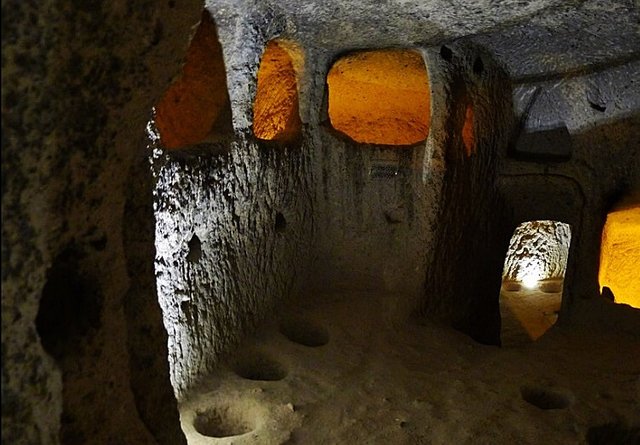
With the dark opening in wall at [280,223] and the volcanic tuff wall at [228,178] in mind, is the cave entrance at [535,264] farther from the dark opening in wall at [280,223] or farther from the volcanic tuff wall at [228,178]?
the dark opening in wall at [280,223]

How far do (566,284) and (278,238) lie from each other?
3417 millimetres

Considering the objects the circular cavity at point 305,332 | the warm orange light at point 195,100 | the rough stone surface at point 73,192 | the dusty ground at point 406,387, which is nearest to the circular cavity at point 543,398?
the dusty ground at point 406,387

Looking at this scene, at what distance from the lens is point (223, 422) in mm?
4191

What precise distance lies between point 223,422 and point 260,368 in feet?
2.50

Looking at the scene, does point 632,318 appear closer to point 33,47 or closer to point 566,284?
point 566,284

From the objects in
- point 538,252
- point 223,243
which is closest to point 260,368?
point 223,243

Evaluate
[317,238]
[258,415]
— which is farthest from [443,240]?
[258,415]

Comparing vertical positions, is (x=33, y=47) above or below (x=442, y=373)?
above

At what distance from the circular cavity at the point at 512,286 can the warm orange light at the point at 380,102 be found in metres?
4.51

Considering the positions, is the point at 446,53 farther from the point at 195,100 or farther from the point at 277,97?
the point at 195,100

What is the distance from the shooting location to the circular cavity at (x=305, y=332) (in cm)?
550

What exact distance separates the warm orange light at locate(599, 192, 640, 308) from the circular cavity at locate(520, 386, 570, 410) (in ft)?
9.80

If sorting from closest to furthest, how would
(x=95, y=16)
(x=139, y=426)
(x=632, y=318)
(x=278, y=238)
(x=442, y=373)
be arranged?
(x=95, y=16), (x=139, y=426), (x=442, y=373), (x=278, y=238), (x=632, y=318)

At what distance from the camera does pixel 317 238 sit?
20.7ft
